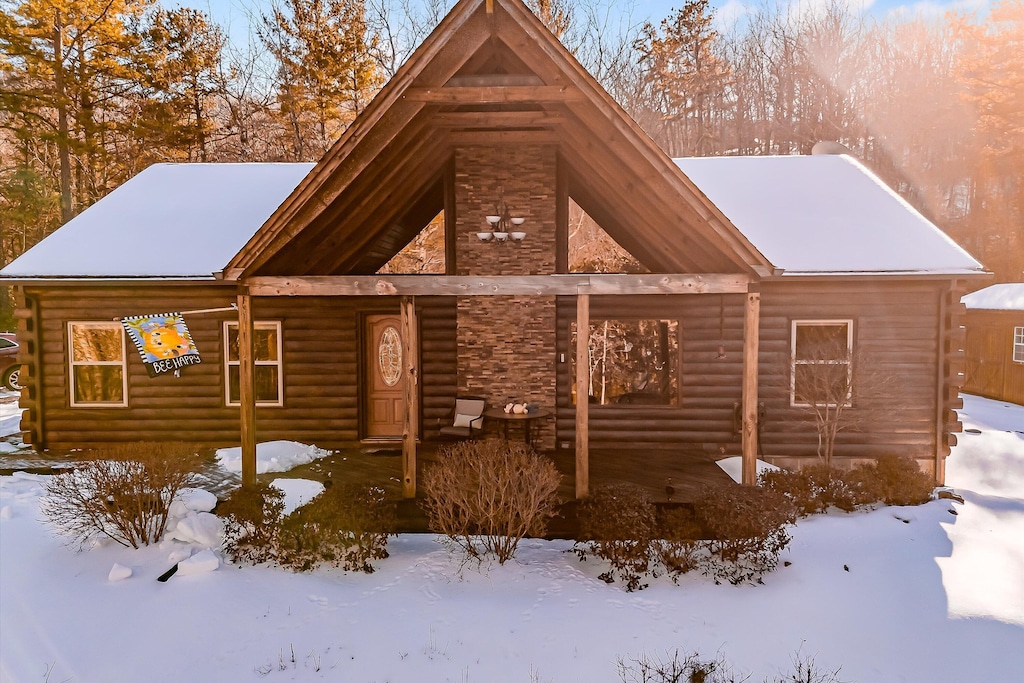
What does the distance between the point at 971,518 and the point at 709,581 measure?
4.96 m

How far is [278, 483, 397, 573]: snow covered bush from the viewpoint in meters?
6.39

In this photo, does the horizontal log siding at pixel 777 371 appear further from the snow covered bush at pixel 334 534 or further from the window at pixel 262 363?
the window at pixel 262 363

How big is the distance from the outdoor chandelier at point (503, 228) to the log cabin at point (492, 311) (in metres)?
0.03

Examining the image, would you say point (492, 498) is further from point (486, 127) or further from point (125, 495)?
point (486, 127)

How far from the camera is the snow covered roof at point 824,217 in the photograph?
9.74 meters

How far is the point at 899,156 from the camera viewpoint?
27.3 m

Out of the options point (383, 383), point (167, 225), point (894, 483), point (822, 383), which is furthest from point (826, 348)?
point (167, 225)

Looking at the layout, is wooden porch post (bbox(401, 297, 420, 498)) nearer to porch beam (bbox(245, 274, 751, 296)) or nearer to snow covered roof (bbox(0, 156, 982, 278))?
porch beam (bbox(245, 274, 751, 296))

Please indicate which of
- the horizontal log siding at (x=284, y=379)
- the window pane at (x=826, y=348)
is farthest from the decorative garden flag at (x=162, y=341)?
the window pane at (x=826, y=348)

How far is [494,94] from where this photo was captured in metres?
6.78

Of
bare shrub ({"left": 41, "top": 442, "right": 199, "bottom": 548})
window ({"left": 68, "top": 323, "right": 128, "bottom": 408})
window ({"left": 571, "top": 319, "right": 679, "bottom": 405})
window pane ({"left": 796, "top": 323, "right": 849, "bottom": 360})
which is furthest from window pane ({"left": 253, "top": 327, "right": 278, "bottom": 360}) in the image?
window pane ({"left": 796, "top": 323, "right": 849, "bottom": 360})

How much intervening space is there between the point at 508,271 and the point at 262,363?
5.14 m

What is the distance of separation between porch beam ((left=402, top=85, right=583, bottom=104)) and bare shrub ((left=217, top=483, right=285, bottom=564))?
194 inches

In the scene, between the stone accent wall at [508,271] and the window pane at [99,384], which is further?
the window pane at [99,384]
